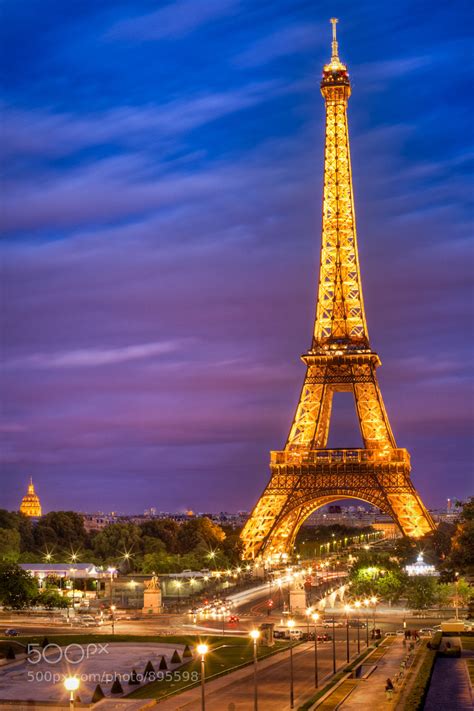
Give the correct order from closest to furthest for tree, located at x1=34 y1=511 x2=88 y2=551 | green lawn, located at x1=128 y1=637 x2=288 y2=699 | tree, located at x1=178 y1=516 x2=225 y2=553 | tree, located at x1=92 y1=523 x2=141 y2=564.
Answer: green lawn, located at x1=128 y1=637 x2=288 y2=699
tree, located at x1=92 y1=523 x2=141 y2=564
tree, located at x1=34 y1=511 x2=88 y2=551
tree, located at x1=178 y1=516 x2=225 y2=553

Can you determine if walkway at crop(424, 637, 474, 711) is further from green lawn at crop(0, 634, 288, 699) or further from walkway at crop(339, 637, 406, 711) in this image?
green lawn at crop(0, 634, 288, 699)

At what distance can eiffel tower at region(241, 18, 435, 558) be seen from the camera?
13000 centimetres

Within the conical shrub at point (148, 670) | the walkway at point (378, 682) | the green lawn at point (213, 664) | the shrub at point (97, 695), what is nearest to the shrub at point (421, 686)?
the walkway at point (378, 682)

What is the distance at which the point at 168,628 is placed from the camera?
3627 inches

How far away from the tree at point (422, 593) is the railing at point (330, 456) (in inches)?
1061

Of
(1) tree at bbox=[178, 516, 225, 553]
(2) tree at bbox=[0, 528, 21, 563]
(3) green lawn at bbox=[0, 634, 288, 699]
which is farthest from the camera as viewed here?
(1) tree at bbox=[178, 516, 225, 553]

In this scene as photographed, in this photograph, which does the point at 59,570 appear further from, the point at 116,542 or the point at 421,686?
the point at 421,686

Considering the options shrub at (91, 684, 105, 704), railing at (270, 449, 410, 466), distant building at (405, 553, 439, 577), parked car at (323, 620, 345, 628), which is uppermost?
railing at (270, 449, 410, 466)

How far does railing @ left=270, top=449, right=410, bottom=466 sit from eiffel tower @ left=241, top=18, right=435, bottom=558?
0.12 m

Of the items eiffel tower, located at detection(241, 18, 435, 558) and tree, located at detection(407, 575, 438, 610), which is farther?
eiffel tower, located at detection(241, 18, 435, 558)

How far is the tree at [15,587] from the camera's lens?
10375 cm

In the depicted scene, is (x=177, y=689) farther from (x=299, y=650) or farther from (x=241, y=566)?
(x=241, y=566)

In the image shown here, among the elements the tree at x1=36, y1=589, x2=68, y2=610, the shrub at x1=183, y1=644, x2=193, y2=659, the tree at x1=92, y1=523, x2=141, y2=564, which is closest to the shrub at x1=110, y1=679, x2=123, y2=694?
the shrub at x1=183, y1=644, x2=193, y2=659

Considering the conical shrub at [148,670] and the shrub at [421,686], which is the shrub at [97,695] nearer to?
the conical shrub at [148,670]
